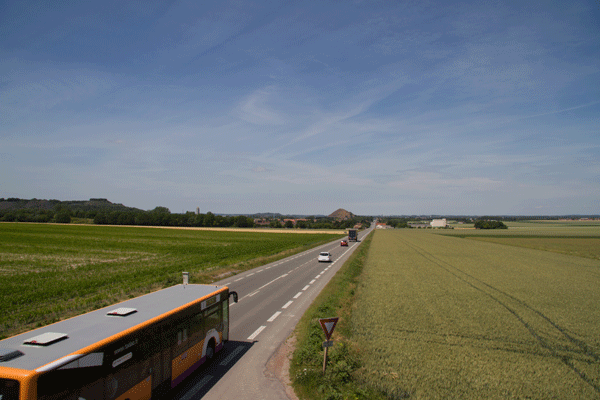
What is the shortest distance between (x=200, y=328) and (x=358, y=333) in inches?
244

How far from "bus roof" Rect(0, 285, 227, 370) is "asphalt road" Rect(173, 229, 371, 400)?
2486 millimetres

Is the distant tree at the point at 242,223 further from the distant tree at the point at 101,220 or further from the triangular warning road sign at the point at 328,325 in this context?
the triangular warning road sign at the point at 328,325

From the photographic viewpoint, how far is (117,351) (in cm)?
591

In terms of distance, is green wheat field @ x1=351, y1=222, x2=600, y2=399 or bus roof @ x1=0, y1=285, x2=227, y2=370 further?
green wheat field @ x1=351, y1=222, x2=600, y2=399

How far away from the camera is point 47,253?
3731 centimetres

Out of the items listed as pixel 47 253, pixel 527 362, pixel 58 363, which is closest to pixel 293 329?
pixel 527 362

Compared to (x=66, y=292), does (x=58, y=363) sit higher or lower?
higher

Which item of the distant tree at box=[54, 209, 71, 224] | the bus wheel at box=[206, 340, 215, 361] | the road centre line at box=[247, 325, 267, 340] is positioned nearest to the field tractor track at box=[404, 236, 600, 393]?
the road centre line at box=[247, 325, 267, 340]

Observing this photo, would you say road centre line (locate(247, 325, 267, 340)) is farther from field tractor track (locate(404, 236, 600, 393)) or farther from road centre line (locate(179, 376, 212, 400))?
field tractor track (locate(404, 236, 600, 393))

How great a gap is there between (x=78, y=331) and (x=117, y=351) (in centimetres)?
91

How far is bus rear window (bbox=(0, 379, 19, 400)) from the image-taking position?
171 inches

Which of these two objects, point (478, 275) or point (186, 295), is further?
point (478, 275)

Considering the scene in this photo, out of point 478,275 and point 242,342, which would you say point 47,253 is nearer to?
point 242,342

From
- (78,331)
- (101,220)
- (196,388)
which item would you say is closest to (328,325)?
(196,388)
